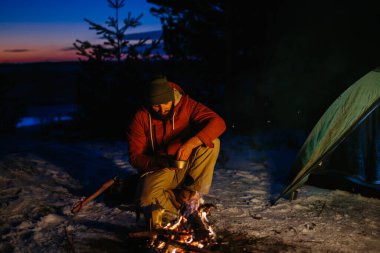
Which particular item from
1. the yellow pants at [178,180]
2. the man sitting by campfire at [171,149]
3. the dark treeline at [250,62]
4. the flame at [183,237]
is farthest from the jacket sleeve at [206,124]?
the dark treeline at [250,62]

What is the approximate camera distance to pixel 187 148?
3625 millimetres

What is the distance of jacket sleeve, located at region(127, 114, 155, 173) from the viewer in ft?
12.3

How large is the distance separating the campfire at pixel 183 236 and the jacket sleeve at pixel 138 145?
0.66m

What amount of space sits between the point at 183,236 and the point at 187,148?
84cm

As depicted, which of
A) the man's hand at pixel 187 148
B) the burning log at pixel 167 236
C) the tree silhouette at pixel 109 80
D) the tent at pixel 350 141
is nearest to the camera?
the burning log at pixel 167 236

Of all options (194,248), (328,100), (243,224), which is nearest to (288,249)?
(243,224)

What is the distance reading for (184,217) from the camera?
360 centimetres

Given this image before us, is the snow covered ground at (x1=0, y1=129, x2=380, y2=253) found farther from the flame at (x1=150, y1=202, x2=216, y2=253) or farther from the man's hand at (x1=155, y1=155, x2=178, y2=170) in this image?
Answer: the man's hand at (x1=155, y1=155, x2=178, y2=170)

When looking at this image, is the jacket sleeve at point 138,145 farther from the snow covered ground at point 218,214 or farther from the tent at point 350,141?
the tent at point 350,141

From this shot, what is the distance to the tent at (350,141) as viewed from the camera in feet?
13.5

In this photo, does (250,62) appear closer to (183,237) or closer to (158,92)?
(158,92)

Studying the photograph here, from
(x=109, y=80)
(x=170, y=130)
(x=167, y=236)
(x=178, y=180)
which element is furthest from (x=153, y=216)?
(x=109, y=80)

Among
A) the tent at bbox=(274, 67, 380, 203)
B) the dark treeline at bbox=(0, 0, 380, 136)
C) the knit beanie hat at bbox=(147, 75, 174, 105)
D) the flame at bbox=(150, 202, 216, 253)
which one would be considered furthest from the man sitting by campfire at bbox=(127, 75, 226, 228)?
the dark treeline at bbox=(0, 0, 380, 136)

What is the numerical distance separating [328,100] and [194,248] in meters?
9.17
